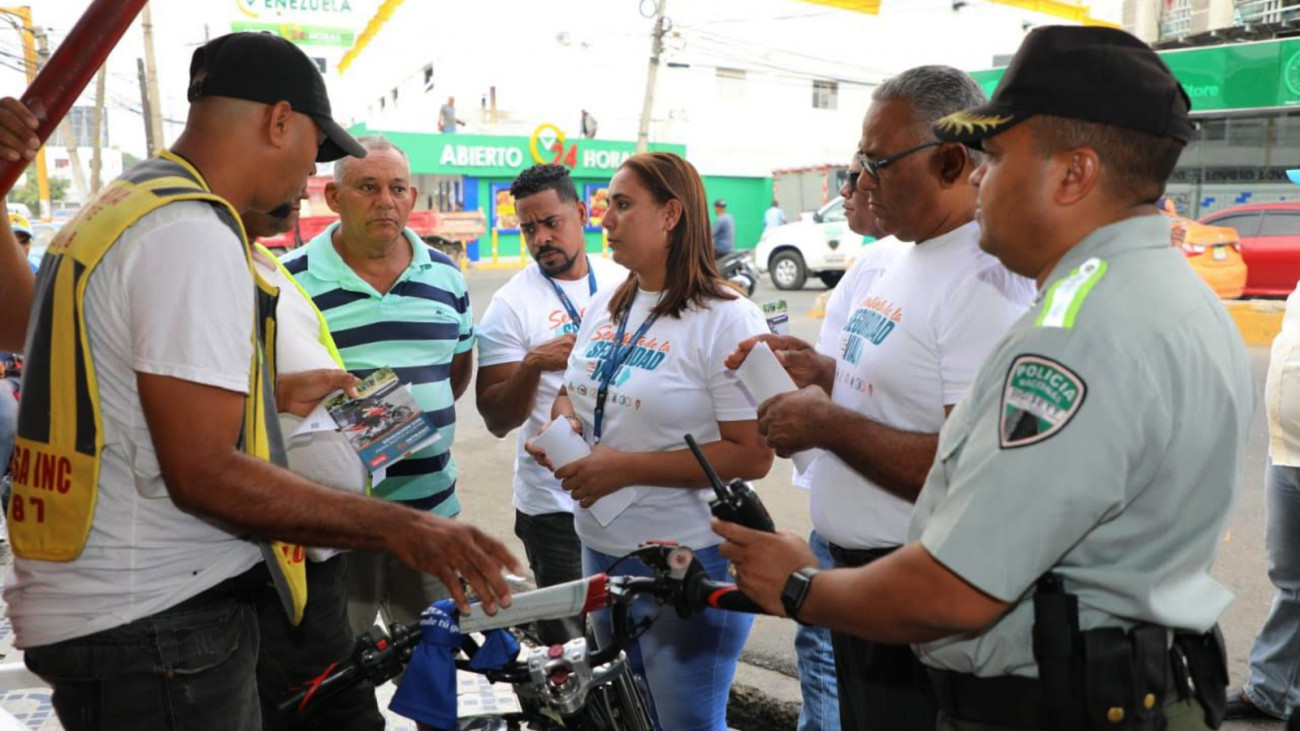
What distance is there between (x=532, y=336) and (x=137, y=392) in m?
2.25

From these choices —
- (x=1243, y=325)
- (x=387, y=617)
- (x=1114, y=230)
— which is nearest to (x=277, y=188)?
(x=1114, y=230)

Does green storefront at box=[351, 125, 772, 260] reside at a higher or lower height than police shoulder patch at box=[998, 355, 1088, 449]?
higher

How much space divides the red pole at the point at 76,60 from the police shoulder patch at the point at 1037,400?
1.85 m

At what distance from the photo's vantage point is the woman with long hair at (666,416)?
2.98 metres

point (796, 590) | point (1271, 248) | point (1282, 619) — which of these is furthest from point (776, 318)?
point (1271, 248)

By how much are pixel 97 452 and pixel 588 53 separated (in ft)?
116

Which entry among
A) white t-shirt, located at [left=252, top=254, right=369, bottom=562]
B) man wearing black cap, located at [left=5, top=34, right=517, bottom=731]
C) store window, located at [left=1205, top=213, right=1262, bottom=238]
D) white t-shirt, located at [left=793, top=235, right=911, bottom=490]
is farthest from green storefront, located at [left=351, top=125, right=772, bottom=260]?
man wearing black cap, located at [left=5, top=34, right=517, bottom=731]

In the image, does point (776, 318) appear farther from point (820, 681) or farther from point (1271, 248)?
point (1271, 248)

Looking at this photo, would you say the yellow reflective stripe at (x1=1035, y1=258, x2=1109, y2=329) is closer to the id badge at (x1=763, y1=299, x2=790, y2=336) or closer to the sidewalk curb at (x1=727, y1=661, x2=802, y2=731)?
the id badge at (x1=763, y1=299, x2=790, y2=336)

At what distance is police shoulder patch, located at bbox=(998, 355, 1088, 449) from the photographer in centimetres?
144

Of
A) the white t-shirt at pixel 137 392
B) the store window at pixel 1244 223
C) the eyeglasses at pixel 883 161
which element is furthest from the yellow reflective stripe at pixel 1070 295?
the store window at pixel 1244 223

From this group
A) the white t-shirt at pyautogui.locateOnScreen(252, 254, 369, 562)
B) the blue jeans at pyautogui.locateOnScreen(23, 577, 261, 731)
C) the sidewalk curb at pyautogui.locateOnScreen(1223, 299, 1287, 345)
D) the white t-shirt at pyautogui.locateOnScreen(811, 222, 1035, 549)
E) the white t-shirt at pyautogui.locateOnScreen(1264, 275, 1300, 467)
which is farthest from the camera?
the sidewalk curb at pyautogui.locateOnScreen(1223, 299, 1287, 345)

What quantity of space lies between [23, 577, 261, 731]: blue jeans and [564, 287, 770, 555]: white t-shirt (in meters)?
1.33

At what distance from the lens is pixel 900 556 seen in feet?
5.22
